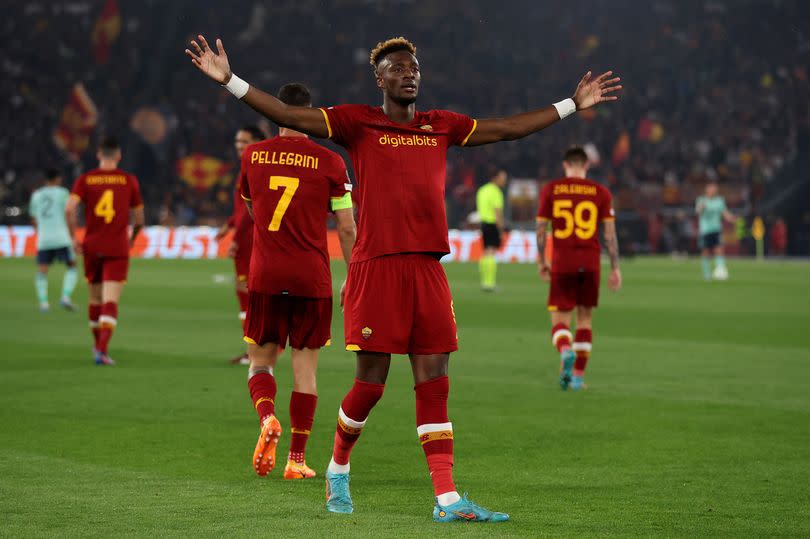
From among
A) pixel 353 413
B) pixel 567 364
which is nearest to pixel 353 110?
pixel 353 413

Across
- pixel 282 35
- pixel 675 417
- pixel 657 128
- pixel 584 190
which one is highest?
pixel 282 35

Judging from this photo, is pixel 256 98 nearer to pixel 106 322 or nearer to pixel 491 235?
pixel 106 322

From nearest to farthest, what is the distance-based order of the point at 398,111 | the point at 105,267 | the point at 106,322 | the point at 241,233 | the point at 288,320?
1. the point at 398,111
2. the point at 288,320
3. the point at 241,233
4. the point at 106,322
5. the point at 105,267

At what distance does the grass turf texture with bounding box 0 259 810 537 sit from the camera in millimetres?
6273

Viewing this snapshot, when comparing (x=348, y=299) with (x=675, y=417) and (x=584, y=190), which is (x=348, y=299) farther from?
(x=584, y=190)

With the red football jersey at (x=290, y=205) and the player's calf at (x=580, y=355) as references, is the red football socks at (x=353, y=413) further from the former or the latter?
the player's calf at (x=580, y=355)

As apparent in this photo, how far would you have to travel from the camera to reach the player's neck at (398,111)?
6.30 m

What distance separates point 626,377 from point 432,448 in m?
6.72

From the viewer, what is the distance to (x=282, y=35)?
180 feet

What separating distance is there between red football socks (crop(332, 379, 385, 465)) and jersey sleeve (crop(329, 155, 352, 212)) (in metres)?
1.66

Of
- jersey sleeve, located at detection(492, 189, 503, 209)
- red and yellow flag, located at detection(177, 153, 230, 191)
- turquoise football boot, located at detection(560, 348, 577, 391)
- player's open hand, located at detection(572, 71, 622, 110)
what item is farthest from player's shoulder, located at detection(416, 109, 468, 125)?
red and yellow flag, located at detection(177, 153, 230, 191)

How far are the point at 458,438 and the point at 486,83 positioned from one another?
46.5 meters

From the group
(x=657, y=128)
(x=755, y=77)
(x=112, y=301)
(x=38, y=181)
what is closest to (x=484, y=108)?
(x=657, y=128)

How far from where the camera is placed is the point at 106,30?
52.4m
